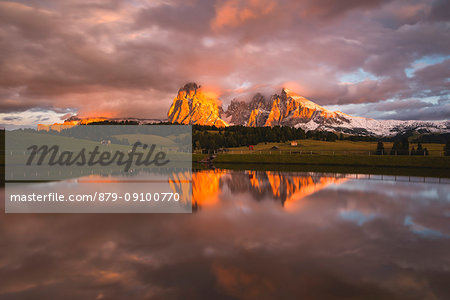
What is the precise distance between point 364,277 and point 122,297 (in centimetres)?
891

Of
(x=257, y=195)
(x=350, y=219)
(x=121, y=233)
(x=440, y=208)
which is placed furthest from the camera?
(x=257, y=195)

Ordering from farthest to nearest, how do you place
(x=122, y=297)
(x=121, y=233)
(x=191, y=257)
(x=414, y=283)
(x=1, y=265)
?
(x=121, y=233) → (x=191, y=257) → (x=1, y=265) → (x=414, y=283) → (x=122, y=297)

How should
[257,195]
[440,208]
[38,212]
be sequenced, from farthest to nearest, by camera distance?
[257,195]
[440,208]
[38,212]

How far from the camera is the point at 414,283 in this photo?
1108cm

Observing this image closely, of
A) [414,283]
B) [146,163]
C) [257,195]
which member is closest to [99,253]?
[414,283]

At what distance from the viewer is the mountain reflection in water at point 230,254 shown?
34.6 ft

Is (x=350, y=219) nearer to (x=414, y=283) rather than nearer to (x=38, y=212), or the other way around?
(x=414, y=283)

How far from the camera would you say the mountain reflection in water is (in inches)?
416

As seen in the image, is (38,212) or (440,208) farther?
(440,208)

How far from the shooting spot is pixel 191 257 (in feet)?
43.5

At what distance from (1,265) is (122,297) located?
6.26 meters

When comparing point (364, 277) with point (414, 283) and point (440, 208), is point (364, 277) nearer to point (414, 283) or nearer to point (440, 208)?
point (414, 283)

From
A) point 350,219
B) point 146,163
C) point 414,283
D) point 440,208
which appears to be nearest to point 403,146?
point 146,163

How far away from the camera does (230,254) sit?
13656 mm
